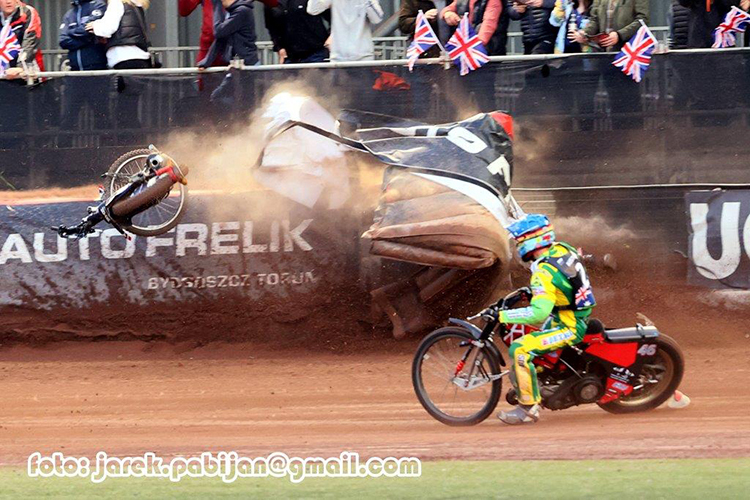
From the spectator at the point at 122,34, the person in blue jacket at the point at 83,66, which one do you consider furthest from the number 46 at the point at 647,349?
the spectator at the point at 122,34

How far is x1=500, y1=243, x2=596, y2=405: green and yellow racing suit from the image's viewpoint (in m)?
8.87

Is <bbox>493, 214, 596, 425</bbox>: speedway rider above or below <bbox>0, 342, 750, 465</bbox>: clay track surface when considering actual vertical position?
above

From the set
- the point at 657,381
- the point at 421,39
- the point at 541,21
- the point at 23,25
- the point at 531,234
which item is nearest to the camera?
the point at 531,234

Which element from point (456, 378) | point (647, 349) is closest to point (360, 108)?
point (456, 378)

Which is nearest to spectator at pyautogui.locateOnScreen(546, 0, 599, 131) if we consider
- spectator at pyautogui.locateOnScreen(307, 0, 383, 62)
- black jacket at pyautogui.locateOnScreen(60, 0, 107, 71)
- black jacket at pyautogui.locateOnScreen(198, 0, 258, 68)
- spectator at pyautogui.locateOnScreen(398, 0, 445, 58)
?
spectator at pyautogui.locateOnScreen(398, 0, 445, 58)

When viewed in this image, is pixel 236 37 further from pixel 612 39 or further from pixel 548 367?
pixel 548 367

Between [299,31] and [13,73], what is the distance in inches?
117

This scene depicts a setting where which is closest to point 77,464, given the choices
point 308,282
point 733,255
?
point 308,282

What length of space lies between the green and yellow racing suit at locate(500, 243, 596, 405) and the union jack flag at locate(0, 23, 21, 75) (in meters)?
6.24

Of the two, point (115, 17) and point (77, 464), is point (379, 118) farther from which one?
point (77, 464)

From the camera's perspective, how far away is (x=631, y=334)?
29.9 ft

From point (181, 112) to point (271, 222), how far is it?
144cm

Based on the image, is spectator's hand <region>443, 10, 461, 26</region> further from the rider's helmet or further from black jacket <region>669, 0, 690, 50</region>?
the rider's helmet

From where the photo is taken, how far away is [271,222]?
1223 centimetres
